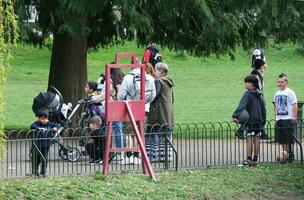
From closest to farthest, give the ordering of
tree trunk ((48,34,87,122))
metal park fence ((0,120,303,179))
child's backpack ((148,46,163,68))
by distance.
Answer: metal park fence ((0,120,303,179)) < child's backpack ((148,46,163,68)) < tree trunk ((48,34,87,122))

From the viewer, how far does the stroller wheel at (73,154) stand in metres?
15.7

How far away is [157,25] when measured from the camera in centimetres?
2205

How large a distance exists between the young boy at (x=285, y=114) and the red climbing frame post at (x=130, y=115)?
3098 millimetres

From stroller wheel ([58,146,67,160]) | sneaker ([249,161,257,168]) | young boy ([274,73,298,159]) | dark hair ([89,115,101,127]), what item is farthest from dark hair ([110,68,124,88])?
sneaker ([249,161,257,168])

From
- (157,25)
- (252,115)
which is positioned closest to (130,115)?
(252,115)

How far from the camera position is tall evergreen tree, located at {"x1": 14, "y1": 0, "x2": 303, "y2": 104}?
62.6 ft

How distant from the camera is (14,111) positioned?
31.0m

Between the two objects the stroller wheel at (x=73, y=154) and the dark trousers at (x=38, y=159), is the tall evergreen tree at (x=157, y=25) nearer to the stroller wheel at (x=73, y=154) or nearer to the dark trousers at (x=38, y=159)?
the stroller wheel at (x=73, y=154)

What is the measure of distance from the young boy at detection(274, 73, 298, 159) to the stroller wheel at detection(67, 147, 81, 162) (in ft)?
11.6

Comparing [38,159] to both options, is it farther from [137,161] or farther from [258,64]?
[258,64]

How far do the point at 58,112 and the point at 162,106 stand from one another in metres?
2.18

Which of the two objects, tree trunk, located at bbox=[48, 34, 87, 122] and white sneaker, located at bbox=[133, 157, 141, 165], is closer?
white sneaker, located at bbox=[133, 157, 141, 165]

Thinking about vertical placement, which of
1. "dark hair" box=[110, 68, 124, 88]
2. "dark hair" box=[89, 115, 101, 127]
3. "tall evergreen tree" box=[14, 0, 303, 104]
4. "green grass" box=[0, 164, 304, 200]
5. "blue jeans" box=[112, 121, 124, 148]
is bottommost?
"green grass" box=[0, 164, 304, 200]

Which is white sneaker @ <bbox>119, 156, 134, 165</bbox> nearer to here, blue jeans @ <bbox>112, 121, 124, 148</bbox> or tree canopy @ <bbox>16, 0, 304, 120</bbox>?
blue jeans @ <bbox>112, 121, 124, 148</bbox>
